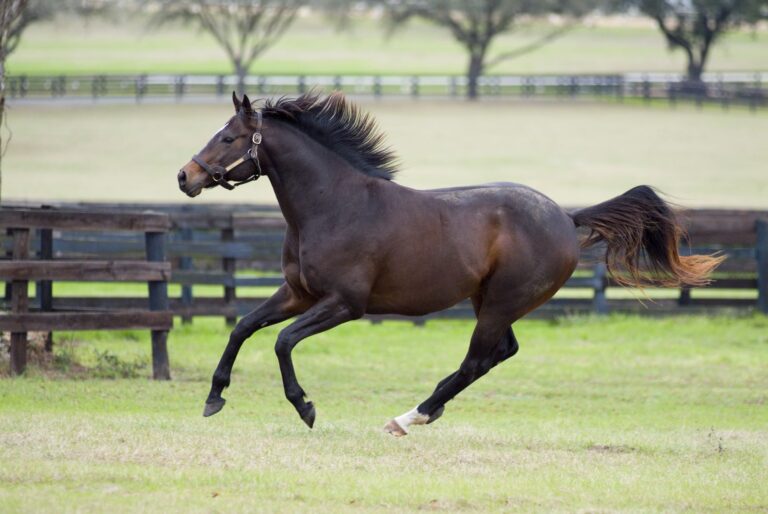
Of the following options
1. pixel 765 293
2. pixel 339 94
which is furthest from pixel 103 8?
pixel 339 94

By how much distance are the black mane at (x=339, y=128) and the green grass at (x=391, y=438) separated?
6.39 ft

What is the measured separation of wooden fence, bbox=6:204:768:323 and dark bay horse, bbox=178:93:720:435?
693 centimetres

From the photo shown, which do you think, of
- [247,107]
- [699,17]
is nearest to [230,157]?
[247,107]

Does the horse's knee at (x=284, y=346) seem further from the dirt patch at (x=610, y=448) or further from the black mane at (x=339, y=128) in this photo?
the dirt patch at (x=610, y=448)

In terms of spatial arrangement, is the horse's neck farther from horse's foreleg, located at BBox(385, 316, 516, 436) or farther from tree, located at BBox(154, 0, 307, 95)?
tree, located at BBox(154, 0, 307, 95)

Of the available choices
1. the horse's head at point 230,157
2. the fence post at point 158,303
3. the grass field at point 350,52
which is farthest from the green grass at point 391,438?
the grass field at point 350,52

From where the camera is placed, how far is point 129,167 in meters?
43.4

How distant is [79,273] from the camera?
37.3 ft

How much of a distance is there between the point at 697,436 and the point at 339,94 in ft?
12.2

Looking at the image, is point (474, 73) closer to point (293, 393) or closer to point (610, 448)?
point (610, 448)

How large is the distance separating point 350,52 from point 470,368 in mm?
100056

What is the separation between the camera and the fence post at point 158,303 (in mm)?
11859

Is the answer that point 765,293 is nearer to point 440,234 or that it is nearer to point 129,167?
point 440,234

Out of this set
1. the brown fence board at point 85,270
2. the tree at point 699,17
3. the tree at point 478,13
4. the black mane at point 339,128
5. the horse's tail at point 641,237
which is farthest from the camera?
the tree at point 699,17
